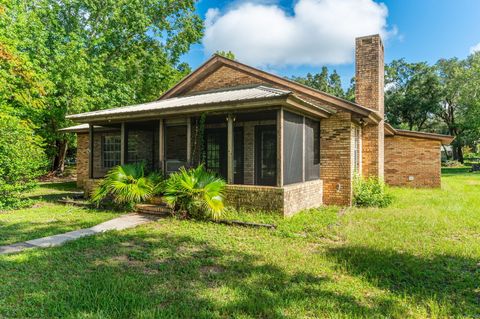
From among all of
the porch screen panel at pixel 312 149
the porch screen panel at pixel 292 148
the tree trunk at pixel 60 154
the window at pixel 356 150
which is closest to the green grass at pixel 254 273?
the porch screen panel at pixel 292 148

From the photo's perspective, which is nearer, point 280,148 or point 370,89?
point 280,148

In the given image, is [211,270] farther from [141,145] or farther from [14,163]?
[141,145]

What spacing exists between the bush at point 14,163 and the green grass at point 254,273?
17.4ft

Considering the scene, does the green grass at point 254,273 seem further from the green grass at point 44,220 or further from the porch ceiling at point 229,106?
the porch ceiling at point 229,106

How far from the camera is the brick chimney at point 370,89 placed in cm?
1153

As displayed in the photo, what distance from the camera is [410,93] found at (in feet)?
115

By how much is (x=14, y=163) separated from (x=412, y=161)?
17.3 metres

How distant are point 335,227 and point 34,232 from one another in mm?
6802

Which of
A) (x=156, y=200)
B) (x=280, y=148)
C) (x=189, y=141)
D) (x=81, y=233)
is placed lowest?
(x=81, y=233)

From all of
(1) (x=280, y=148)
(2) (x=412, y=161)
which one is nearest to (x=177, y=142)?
(1) (x=280, y=148)

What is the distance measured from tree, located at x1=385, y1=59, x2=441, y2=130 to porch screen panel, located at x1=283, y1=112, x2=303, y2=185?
3221 centimetres

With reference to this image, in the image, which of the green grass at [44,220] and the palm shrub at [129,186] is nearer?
the green grass at [44,220]

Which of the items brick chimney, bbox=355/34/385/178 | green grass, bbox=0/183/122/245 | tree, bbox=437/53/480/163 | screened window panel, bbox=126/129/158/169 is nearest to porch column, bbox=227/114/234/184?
green grass, bbox=0/183/122/245

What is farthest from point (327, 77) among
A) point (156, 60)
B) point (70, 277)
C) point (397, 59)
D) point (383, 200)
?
point (70, 277)
